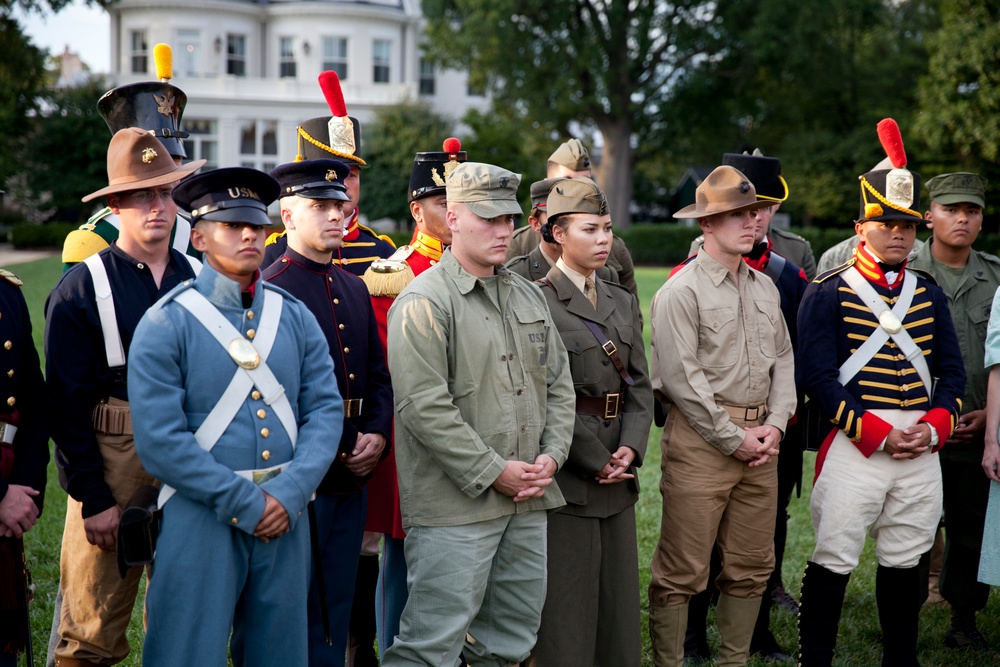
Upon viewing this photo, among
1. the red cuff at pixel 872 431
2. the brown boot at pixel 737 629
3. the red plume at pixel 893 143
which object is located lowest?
the brown boot at pixel 737 629

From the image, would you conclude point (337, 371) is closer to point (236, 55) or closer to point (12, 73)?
point (12, 73)

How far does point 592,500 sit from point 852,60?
126 feet

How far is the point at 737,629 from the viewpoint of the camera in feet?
16.4

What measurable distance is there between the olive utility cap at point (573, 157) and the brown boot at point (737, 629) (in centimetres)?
319

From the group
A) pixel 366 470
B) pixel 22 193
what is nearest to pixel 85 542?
pixel 366 470

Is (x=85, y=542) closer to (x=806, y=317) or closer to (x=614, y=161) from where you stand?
(x=806, y=317)

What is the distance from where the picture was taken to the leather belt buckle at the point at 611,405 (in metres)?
4.68

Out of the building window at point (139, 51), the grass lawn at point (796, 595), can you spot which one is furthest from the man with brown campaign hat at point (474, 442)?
the building window at point (139, 51)

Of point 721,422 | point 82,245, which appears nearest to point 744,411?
point 721,422

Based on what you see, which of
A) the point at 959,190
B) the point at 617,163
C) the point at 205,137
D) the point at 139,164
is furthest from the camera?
the point at 205,137

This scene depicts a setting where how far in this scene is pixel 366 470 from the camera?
439cm

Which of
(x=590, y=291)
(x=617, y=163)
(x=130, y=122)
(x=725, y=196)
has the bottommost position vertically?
(x=590, y=291)

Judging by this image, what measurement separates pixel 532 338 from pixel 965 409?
2997mm

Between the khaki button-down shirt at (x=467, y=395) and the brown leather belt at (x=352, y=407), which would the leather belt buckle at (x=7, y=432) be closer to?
the brown leather belt at (x=352, y=407)
